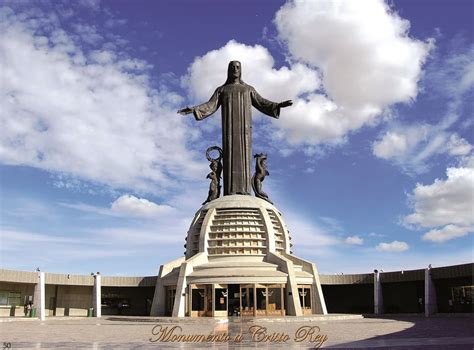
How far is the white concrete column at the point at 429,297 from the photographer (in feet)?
124

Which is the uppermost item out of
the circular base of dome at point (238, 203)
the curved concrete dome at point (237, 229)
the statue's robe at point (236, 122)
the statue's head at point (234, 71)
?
the statue's head at point (234, 71)

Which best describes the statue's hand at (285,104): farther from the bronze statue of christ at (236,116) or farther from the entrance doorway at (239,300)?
the entrance doorway at (239,300)

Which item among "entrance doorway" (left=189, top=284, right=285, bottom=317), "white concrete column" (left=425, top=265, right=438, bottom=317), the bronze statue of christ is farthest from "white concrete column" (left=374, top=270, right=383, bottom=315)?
the bronze statue of christ

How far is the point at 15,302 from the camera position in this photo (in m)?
40.9

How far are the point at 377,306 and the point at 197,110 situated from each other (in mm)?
23915

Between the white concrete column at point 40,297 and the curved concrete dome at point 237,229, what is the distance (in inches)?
451

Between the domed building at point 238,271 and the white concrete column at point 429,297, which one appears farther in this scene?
the white concrete column at point 429,297

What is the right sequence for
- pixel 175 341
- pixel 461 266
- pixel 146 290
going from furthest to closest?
pixel 146 290 < pixel 461 266 < pixel 175 341

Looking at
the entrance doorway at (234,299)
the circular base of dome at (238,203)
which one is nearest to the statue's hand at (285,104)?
the circular base of dome at (238,203)

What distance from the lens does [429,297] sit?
3803cm

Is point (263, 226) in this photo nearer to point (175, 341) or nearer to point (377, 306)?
point (377, 306)

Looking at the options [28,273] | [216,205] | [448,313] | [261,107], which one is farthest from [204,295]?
[261,107]

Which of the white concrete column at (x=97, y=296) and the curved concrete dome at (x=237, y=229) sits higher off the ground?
the curved concrete dome at (x=237, y=229)

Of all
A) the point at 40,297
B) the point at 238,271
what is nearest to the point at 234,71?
the point at 238,271
